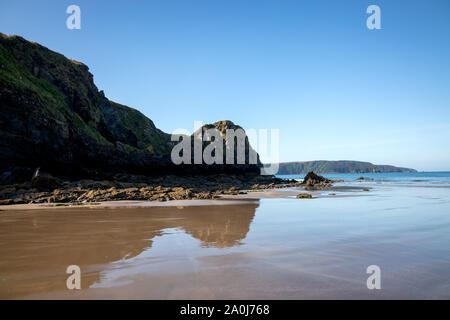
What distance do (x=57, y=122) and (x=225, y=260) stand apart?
30.7 metres

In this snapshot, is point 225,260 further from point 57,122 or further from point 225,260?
point 57,122

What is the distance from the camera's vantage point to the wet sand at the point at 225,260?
135 inches

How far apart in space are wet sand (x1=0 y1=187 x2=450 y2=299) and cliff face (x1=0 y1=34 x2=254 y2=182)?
20550mm

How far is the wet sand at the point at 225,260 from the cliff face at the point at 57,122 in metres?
20.5

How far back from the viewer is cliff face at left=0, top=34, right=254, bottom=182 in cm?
2428

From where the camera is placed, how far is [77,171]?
2812 cm

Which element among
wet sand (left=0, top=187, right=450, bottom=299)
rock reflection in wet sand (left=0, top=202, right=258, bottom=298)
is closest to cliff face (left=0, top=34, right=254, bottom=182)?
rock reflection in wet sand (left=0, top=202, right=258, bottom=298)

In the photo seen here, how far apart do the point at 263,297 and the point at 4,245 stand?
251 inches

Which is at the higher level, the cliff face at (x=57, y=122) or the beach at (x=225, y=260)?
the cliff face at (x=57, y=122)

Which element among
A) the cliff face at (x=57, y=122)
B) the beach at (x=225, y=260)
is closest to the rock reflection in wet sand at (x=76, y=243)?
the beach at (x=225, y=260)

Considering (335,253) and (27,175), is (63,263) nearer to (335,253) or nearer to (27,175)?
(335,253)

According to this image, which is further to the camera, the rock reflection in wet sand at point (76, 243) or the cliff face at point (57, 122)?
the cliff face at point (57, 122)

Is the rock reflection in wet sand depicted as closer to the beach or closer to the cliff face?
the beach

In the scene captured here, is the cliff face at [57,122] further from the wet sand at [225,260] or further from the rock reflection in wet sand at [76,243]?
the wet sand at [225,260]
